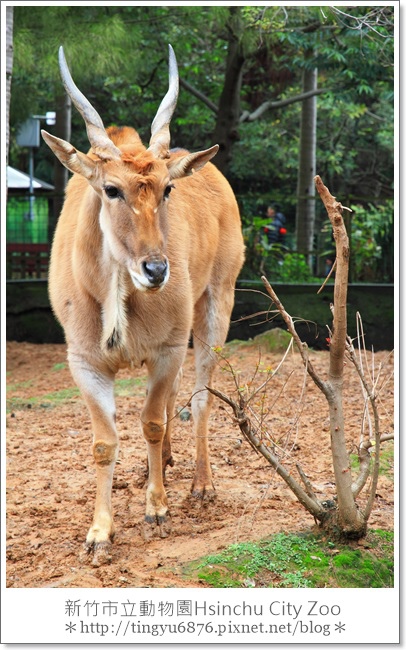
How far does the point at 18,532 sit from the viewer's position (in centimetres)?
482

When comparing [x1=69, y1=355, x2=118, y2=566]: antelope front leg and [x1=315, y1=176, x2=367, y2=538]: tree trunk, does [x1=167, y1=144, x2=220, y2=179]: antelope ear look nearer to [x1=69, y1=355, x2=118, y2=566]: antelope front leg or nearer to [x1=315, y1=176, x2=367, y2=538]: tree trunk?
[x1=315, y1=176, x2=367, y2=538]: tree trunk

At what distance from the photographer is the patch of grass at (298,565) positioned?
4.03 meters

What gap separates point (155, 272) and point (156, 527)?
5.23 ft

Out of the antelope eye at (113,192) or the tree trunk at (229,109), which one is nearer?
the antelope eye at (113,192)

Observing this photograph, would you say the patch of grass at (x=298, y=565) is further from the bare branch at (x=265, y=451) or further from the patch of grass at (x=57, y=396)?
the patch of grass at (x=57, y=396)

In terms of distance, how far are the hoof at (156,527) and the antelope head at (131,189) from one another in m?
1.47

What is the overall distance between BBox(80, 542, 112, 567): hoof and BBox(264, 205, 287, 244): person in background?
9248 millimetres

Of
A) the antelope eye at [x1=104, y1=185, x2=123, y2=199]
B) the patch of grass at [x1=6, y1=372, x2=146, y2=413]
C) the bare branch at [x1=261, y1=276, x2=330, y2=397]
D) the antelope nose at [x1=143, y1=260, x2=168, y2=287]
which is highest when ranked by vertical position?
the antelope eye at [x1=104, y1=185, x2=123, y2=199]

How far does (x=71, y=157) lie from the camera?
4246 mm

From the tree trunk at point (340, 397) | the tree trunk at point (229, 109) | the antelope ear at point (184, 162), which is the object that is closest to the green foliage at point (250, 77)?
the tree trunk at point (229, 109)

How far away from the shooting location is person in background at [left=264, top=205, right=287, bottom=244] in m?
13.3

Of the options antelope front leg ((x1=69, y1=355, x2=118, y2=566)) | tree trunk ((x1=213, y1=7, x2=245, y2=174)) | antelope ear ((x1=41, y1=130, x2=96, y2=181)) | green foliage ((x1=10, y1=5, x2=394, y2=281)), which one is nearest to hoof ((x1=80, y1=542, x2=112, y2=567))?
antelope front leg ((x1=69, y1=355, x2=118, y2=566))

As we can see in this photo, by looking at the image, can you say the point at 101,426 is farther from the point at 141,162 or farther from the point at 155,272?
the point at 141,162

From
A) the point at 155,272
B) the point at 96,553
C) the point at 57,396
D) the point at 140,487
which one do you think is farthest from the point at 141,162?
the point at 57,396
